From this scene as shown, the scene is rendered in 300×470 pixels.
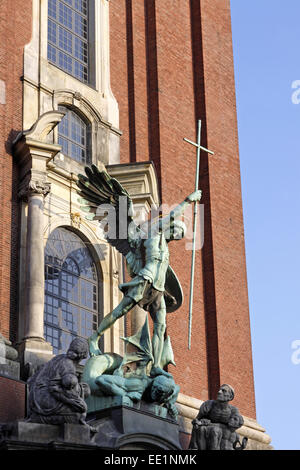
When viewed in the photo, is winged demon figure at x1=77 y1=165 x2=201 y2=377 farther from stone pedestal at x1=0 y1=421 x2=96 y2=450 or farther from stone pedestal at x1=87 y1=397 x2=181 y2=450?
stone pedestal at x1=0 y1=421 x2=96 y2=450

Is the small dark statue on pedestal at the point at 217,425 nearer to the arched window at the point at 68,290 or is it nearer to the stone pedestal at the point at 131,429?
the stone pedestal at the point at 131,429

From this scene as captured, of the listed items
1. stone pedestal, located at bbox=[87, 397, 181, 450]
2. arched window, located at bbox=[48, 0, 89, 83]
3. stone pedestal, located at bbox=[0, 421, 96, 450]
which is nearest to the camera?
stone pedestal, located at bbox=[0, 421, 96, 450]

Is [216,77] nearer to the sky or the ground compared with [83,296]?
nearer to the sky

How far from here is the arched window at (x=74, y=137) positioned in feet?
65.3

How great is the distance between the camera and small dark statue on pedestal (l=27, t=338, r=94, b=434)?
14133 mm

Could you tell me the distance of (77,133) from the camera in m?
20.3

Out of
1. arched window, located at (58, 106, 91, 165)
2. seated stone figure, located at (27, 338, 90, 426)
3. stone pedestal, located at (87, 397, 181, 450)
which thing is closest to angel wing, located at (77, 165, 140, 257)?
arched window, located at (58, 106, 91, 165)

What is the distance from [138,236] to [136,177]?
3.22m

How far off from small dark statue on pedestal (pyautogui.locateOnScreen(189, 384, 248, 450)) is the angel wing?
2692mm

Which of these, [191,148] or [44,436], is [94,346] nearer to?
[44,436]

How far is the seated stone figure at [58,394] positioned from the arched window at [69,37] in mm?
7647

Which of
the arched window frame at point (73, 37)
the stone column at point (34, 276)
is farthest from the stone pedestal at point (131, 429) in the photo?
the arched window frame at point (73, 37)
